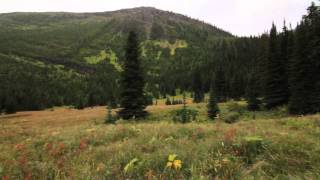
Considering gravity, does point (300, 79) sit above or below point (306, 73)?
below

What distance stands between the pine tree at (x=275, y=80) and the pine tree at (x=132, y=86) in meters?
21.4

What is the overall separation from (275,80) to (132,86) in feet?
77.3

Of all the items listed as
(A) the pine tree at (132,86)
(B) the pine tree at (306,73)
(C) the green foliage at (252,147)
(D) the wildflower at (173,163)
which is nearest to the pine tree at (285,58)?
(B) the pine tree at (306,73)

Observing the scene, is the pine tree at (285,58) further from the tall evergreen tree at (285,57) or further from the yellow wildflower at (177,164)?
the yellow wildflower at (177,164)

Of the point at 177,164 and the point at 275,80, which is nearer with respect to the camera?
the point at 177,164

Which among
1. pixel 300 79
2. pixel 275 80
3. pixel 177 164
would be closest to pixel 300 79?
pixel 300 79

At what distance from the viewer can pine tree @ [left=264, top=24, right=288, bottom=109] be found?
52.2 m

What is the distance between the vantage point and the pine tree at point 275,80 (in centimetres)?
5222

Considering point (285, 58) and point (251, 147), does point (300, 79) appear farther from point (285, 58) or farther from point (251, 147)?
point (251, 147)

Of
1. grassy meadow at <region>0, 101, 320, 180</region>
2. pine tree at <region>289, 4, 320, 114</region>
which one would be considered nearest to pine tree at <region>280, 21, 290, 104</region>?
pine tree at <region>289, 4, 320, 114</region>

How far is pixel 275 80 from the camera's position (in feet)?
172

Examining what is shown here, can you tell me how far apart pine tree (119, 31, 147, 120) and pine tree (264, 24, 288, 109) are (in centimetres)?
2136

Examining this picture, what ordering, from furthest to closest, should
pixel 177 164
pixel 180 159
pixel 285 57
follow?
pixel 285 57 < pixel 180 159 < pixel 177 164

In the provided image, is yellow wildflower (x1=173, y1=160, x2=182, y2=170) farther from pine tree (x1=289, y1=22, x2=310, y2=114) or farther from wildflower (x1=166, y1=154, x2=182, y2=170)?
pine tree (x1=289, y1=22, x2=310, y2=114)
